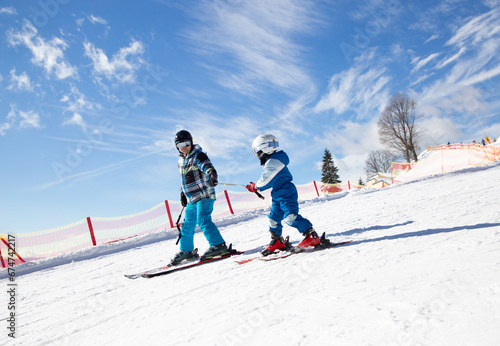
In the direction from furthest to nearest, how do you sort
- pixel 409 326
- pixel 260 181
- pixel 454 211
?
1. pixel 454 211
2. pixel 260 181
3. pixel 409 326

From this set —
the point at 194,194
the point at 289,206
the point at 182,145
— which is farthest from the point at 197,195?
the point at 289,206

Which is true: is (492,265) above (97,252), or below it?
below

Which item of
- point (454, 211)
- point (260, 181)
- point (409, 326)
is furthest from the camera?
point (454, 211)

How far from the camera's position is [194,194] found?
174 inches

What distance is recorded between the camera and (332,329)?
1.37 meters

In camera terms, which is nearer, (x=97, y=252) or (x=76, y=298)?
→ (x=76, y=298)

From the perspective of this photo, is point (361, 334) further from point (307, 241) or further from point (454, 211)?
point (454, 211)

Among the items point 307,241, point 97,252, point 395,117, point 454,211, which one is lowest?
point 454,211

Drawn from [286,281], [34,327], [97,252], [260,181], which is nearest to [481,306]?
[286,281]

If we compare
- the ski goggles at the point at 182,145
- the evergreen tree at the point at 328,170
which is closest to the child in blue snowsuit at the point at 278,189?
the ski goggles at the point at 182,145

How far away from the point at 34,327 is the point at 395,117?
41.0 meters

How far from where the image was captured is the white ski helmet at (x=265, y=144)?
12.8 feet

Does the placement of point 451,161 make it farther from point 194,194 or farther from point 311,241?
point 194,194

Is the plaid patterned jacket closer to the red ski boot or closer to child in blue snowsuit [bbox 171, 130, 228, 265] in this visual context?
child in blue snowsuit [bbox 171, 130, 228, 265]
